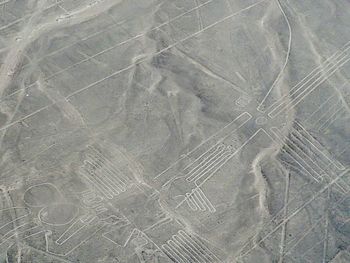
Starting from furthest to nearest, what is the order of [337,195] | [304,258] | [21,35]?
[21,35]
[337,195]
[304,258]

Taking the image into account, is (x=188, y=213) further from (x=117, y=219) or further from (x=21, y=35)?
(x=21, y=35)

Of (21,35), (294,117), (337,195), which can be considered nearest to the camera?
(337,195)

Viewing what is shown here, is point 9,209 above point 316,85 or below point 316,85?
above

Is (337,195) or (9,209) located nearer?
(9,209)

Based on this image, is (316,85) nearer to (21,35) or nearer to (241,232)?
(241,232)

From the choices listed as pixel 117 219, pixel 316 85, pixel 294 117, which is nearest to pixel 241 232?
pixel 117 219


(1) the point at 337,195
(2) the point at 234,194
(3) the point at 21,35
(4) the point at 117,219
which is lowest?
(1) the point at 337,195
